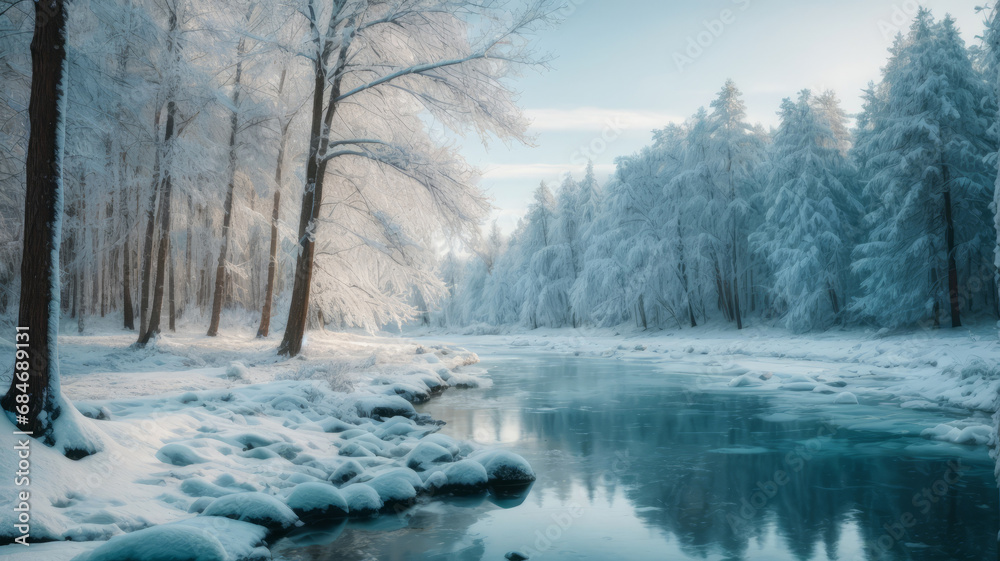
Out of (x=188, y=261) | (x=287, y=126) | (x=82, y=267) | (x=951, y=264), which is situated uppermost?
(x=287, y=126)

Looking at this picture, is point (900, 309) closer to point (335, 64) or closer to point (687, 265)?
point (687, 265)

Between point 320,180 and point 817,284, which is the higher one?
point 320,180

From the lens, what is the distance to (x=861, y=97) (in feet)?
87.9

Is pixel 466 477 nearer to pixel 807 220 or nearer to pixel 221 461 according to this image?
pixel 221 461

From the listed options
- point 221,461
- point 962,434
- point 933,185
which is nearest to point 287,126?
point 221,461

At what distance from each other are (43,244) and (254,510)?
288cm

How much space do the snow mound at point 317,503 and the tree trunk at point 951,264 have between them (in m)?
22.5

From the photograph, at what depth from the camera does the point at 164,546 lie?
12.5 ft

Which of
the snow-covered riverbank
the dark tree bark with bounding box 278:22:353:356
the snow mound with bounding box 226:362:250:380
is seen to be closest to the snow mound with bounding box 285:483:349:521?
the snow mound with bounding box 226:362:250:380

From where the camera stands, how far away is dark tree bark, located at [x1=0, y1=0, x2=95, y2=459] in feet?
15.2

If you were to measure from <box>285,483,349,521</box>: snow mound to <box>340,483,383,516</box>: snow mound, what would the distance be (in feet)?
0.26

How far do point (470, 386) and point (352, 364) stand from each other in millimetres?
3049

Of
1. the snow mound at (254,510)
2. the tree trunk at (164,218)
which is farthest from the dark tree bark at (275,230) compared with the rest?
the snow mound at (254,510)

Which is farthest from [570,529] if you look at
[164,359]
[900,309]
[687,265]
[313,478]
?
[687,265]
